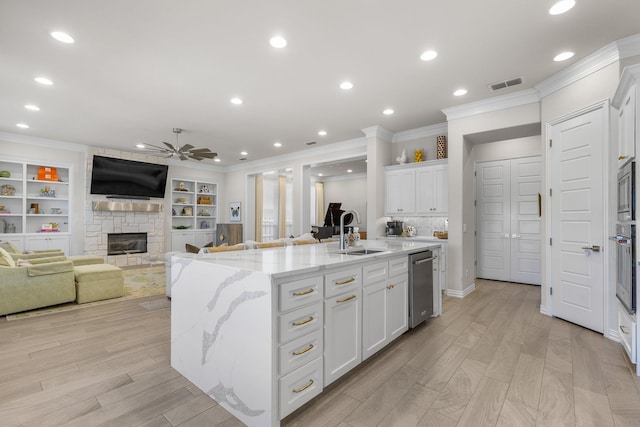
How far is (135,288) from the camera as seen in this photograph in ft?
17.1

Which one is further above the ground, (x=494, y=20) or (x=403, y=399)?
(x=494, y=20)

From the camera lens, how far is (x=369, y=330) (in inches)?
96.4

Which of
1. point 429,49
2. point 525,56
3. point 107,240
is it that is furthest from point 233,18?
point 107,240

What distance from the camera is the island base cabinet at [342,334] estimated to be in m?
2.02

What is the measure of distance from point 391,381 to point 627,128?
9.88 feet

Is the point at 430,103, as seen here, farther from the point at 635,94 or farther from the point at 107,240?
the point at 107,240

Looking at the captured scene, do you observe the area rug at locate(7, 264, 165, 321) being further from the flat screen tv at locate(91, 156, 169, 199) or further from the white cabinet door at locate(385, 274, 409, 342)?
the white cabinet door at locate(385, 274, 409, 342)

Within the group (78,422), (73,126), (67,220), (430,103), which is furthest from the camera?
(67,220)

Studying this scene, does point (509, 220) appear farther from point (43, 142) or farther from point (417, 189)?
point (43, 142)

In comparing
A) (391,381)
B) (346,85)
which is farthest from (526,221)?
(391,381)

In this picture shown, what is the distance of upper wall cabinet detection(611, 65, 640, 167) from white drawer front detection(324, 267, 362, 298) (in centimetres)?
249

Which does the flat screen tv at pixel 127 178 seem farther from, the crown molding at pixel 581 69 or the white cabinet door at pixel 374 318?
the crown molding at pixel 581 69

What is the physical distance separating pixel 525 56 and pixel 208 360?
4.13 m

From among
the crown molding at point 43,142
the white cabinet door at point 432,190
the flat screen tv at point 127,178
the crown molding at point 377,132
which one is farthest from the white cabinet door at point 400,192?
the crown molding at point 43,142
